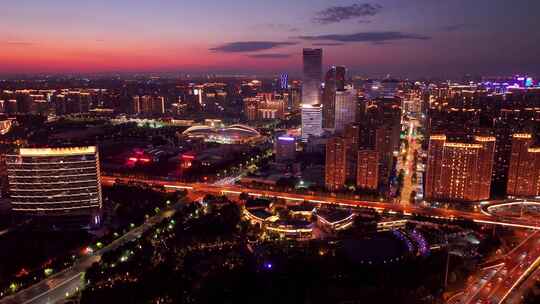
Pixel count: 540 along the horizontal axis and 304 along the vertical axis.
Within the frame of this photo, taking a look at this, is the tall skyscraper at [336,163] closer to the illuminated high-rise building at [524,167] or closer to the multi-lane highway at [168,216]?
the multi-lane highway at [168,216]

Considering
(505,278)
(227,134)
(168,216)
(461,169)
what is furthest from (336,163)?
(227,134)

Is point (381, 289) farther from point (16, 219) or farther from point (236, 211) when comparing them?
point (16, 219)

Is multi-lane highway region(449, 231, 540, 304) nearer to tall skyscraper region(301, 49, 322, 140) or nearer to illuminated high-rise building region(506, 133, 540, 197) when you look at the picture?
illuminated high-rise building region(506, 133, 540, 197)

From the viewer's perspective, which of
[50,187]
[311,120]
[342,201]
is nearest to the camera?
[50,187]

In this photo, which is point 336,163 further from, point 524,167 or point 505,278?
point 505,278

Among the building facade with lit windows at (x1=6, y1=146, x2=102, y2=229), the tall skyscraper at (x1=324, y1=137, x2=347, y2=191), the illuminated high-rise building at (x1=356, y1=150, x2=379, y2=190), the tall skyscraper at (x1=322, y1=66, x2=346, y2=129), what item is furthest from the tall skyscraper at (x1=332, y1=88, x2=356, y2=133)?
the building facade with lit windows at (x1=6, y1=146, x2=102, y2=229)

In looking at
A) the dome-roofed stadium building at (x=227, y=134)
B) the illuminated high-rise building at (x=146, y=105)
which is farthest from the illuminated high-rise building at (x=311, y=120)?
the illuminated high-rise building at (x=146, y=105)
